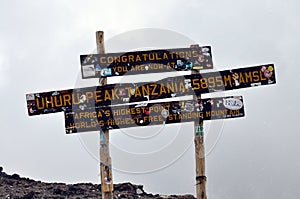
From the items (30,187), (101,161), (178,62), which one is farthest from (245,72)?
(30,187)

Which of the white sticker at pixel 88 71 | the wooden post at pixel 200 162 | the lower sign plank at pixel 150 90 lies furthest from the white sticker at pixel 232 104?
the white sticker at pixel 88 71

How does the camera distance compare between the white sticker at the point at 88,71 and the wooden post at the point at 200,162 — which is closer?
the white sticker at the point at 88,71

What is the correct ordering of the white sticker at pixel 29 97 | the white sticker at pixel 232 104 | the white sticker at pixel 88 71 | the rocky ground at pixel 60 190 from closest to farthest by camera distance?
1. the white sticker at pixel 29 97
2. the white sticker at pixel 88 71
3. the white sticker at pixel 232 104
4. the rocky ground at pixel 60 190

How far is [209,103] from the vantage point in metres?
Answer: 16.4

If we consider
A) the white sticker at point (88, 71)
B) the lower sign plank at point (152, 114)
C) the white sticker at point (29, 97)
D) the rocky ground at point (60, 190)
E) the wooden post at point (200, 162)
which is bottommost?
the rocky ground at point (60, 190)

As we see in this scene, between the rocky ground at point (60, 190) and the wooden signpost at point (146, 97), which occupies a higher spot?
the wooden signpost at point (146, 97)

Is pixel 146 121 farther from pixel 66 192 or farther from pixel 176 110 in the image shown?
pixel 66 192

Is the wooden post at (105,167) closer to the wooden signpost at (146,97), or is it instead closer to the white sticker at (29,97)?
the wooden signpost at (146,97)

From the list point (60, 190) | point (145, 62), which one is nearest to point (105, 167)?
point (145, 62)

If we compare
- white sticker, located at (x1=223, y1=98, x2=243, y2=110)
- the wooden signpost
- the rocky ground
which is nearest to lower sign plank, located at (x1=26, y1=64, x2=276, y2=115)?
the wooden signpost

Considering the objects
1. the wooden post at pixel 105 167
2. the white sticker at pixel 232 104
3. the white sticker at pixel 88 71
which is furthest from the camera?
the white sticker at pixel 232 104

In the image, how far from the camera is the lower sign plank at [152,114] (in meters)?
15.4

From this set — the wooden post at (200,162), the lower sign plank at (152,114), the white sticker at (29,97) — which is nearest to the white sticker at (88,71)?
the lower sign plank at (152,114)

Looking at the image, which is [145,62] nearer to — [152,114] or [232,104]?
[152,114]
